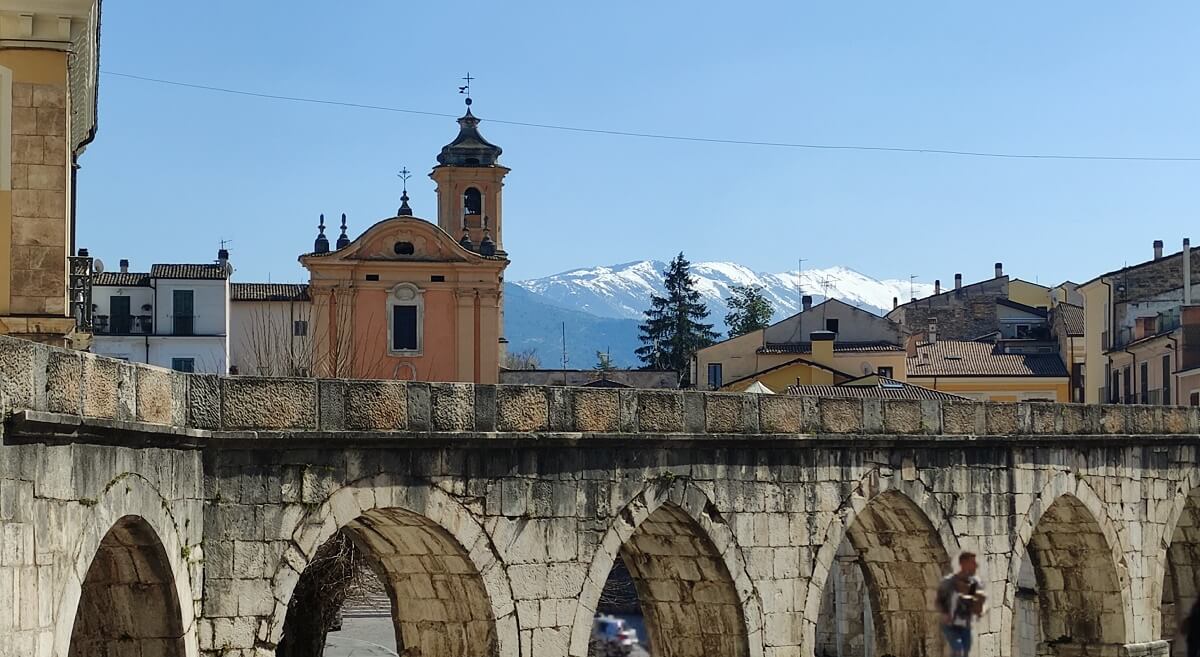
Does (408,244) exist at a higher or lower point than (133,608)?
higher

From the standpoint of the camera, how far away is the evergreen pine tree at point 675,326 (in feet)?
274

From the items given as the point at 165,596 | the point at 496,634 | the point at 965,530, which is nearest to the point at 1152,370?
the point at 965,530

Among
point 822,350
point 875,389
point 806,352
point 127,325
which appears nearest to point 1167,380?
point 875,389

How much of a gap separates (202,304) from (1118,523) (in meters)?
40.5

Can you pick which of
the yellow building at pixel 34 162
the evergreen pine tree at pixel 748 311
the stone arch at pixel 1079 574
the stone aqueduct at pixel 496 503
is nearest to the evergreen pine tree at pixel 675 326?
the evergreen pine tree at pixel 748 311

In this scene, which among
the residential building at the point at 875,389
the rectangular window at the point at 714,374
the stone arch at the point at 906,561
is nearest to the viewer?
the stone arch at the point at 906,561

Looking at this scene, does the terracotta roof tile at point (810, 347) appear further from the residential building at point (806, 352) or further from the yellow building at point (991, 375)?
the yellow building at point (991, 375)

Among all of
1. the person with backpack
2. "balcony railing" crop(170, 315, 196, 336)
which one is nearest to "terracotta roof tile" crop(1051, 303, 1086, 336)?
"balcony railing" crop(170, 315, 196, 336)

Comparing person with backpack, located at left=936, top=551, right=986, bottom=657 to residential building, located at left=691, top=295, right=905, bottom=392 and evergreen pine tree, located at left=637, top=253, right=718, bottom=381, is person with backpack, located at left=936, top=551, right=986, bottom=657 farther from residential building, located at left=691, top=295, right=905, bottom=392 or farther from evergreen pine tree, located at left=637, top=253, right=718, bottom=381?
evergreen pine tree, located at left=637, top=253, right=718, bottom=381

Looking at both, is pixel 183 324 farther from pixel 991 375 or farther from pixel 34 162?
pixel 34 162

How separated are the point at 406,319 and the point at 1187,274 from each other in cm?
2415

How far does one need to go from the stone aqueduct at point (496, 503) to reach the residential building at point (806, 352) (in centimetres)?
3558

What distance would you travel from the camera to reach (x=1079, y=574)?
24875 millimetres

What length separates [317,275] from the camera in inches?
2406
